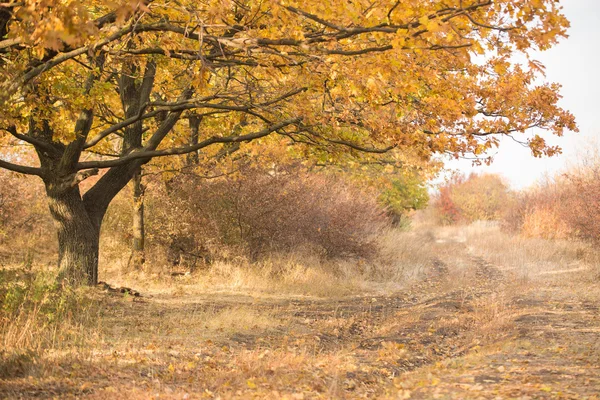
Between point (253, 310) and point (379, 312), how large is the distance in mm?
2437

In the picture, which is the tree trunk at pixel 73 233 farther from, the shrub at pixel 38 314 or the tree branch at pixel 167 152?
the shrub at pixel 38 314

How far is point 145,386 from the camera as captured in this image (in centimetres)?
601

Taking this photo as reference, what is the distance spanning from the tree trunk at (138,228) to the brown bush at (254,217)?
0.32 meters

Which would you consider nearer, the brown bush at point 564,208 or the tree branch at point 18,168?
the tree branch at point 18,168

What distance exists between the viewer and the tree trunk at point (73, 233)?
11938 mm

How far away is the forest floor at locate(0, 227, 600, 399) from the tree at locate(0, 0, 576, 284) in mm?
2826

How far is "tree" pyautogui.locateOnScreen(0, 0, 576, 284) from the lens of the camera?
6395 mm

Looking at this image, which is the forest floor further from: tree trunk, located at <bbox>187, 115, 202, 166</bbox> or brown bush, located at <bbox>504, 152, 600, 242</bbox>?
brown bush, located at <bbox>504, 152, 600, 242</bbox>

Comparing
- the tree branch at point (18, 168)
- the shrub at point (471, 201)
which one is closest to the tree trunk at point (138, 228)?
the tree branch at point (18, 168)

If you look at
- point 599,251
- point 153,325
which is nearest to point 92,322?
point 153,325

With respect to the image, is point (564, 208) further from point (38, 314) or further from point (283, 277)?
point (38, 314)

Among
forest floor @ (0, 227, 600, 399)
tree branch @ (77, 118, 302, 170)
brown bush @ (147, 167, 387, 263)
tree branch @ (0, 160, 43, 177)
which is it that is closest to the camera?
forest floor @ (0, 227, 600, 399)

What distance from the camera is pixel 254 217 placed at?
623 inches

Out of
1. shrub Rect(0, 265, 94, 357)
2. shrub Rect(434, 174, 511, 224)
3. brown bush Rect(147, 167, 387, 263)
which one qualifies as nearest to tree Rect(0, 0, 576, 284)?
brown bush Rect(147, 167, 387, 263)
